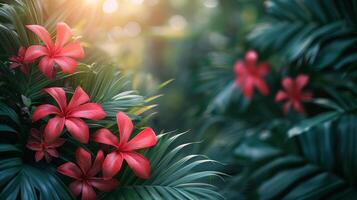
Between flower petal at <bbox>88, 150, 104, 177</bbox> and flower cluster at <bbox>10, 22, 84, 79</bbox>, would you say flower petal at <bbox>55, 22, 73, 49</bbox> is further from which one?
flower petal at <bbox>88, 150, 104, 177</bbox>

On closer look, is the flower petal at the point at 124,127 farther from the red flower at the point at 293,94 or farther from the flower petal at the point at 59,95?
the red flower at the point at 293,94

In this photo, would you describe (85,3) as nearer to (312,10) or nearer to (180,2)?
(312,10)

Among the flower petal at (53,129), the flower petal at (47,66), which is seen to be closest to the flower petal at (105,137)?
the flower petal at (53,129)

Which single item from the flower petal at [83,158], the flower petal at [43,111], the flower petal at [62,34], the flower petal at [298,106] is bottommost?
the flower petal at [83,158]

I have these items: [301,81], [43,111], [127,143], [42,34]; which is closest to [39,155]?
[43,111]

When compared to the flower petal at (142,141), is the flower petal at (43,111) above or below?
below

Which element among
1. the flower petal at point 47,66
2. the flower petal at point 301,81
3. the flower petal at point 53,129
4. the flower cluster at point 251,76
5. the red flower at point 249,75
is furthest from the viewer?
the red flower at point 249,75

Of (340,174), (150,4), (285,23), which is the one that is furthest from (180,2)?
(340,174)
